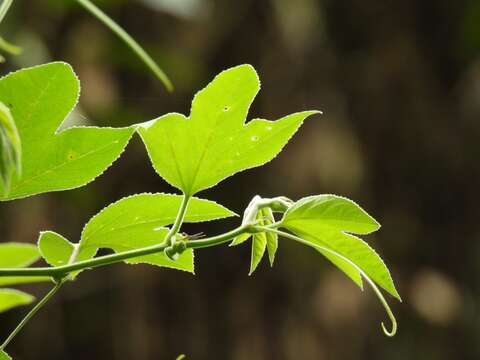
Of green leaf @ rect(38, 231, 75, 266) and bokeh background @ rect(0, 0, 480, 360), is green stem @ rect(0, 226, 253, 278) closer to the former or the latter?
green leaf @ rect(38, 231, 75, 266)

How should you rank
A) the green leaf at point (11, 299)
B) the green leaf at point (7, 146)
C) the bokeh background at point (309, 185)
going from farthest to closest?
the bokeh background at point (309, 185) → the green leaf at point (11, 299) → the green leaf at point (7, 146)

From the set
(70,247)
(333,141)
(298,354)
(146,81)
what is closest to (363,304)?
(298,354)

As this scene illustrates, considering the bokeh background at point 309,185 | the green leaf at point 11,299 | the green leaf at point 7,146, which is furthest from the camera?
the bokeh background at point 309,185

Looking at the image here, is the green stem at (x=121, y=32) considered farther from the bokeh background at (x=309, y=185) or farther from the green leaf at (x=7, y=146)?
the bokeh background at (x=309, y=185)

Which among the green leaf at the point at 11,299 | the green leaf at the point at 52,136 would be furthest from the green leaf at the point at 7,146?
the green leaf at the point at 11,299

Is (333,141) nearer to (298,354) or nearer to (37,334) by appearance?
(298,354)

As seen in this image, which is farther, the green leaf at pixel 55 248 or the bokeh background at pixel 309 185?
the bokeh background at pixel 309 185

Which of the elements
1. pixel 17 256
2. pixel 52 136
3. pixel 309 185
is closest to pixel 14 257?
pixel 17 256

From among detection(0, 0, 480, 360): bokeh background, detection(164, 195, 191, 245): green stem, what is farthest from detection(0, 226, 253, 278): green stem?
detection(0, 0, 480, 360): bokeh background
